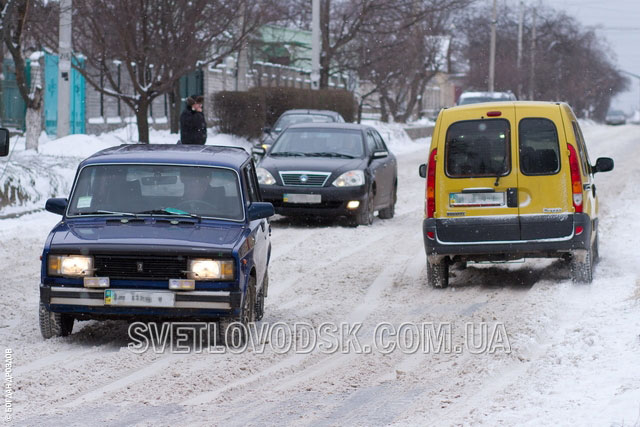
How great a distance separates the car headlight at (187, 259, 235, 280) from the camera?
314 inches

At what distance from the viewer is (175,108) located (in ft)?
127

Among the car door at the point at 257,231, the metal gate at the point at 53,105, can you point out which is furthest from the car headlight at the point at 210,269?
the metal gate at the point at 53,105

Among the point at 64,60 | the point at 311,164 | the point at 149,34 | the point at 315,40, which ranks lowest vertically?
the point at 311,164

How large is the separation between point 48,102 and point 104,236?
88.3ft

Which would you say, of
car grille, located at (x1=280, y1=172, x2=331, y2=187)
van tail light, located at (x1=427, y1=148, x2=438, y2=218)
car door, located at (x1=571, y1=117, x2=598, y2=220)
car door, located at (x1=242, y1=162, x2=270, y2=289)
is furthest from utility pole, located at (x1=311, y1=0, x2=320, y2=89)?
car door, located at (x1=242, y1=162, x2=270, y2=289)

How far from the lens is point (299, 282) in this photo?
1188cm

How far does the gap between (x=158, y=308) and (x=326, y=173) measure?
30.1 feet

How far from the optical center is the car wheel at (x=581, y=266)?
435 inches

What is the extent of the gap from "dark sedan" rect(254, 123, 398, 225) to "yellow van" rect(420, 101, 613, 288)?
18.8 ft

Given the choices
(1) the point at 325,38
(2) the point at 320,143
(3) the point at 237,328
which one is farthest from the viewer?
(1) the point at 325,38

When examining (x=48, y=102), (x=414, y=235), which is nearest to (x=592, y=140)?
(x=48, y=102)

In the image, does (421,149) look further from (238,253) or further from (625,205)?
(238,253)

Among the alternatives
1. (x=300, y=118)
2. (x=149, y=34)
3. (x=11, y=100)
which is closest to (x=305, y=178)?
(x=300, y=118)

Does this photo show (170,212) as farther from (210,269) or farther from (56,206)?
(56,206)
